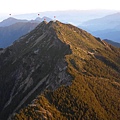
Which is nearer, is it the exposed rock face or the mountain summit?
the mountain summit

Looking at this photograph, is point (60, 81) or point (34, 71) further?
point (34, 71)

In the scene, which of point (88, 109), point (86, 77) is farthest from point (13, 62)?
point (88, 109)

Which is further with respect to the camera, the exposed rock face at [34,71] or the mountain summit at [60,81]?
the exposed rock face at [34,71]

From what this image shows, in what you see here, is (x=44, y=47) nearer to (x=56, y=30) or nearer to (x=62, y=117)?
(x=56, y=30)

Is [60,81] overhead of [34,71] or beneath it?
overhead
